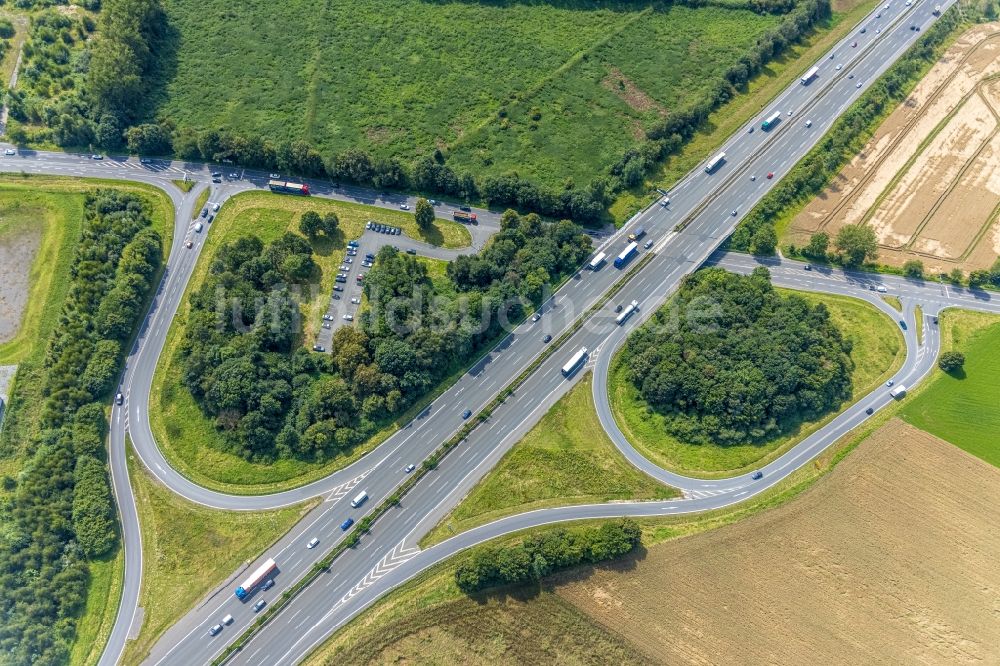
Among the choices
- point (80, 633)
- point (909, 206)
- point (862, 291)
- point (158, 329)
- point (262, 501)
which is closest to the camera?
point (80, 633)

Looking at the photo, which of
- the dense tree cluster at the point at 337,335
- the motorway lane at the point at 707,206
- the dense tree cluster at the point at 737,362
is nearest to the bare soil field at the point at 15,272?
the dense tree cluster at the point at 337,335

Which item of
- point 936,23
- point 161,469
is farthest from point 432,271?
point 936,23

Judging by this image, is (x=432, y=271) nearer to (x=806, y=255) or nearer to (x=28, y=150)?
(x=806, y=255)

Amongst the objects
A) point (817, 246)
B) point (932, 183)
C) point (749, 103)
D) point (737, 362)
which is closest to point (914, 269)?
point (817, 246)

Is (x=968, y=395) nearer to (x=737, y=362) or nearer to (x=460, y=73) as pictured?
(x=737, y=362)

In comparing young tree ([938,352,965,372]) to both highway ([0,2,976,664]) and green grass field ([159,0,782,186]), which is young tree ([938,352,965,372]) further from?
green grass field ([159,0,782,186])
